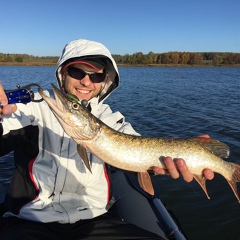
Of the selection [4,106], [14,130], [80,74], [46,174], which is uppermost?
[80,74]

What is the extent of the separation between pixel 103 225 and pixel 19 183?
1.03m

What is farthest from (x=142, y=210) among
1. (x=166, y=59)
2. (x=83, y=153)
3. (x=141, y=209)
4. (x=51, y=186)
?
(x=166, y=59)

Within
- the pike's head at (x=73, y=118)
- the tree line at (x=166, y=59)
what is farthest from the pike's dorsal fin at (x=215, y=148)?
the tree line at (x=166, y=59)

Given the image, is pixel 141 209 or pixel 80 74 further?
pixel 141 209

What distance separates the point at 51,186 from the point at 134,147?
97 centimetres

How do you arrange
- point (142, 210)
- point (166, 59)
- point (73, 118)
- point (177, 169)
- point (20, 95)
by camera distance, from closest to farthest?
point (73, 118) < point (20, 95) < point (177, 169) < point (142, 210) < point (166, 59)

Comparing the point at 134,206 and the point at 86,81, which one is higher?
the point at 86,81

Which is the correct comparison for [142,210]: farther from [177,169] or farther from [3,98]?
[3,98]

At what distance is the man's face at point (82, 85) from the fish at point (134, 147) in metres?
0.58

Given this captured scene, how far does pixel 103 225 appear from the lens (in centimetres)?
268

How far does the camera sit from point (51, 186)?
8.87 ft

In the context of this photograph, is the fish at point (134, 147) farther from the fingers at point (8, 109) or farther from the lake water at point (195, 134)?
the lake water at point (195, 134)

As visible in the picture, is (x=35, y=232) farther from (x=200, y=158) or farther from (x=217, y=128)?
(x=217, y=128)

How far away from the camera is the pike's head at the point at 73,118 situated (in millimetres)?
2346
